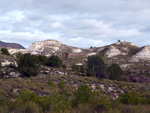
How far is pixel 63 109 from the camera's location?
494 cm

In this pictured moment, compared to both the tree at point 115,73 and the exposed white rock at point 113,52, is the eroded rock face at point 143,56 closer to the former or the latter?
the exposed white rock at point 113,52

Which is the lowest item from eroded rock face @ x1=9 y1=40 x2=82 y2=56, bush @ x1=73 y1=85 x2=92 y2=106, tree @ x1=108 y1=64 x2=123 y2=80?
tree @ x1=108 y1=64 x2=123 y2=80

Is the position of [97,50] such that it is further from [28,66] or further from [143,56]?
[28,66]

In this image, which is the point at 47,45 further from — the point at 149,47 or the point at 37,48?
the point at 149,47

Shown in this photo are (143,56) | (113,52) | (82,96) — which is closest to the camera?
(82,96)

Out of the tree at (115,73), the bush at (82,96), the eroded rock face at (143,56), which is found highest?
the eroded rock face at (143,56)

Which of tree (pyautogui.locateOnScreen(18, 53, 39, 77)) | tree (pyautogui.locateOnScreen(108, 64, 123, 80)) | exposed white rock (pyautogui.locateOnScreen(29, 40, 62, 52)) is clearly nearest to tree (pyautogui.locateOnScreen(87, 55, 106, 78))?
tree (pyautogui.locateOnScreen(108, 64, 123, 80))

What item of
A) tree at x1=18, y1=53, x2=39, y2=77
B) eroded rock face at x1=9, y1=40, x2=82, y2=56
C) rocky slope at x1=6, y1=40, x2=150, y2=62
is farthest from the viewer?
eroded rock face at x1=9, y1=40, x2=82, y2=56

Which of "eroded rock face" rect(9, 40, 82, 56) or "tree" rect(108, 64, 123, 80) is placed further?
"eroded rock face" rect(9, 40, 82, 56)

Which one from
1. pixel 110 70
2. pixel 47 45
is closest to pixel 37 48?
pixel 47 45

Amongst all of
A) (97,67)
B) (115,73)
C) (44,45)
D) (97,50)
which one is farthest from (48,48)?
(115,73)

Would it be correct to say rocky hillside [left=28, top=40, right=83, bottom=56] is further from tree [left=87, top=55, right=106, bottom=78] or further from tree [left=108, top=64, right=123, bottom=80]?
tree [left=108, top=64, right=123, bottom=80]

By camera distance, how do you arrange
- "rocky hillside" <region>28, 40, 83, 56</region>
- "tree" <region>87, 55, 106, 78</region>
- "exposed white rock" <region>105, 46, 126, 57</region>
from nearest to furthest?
"tree" <region>87, 55, 106, 78</region>
"exposed white rock" <region>105, 46, 126, 57</region>
"rocky hillside" <region>28, 40, 83, 56</region>

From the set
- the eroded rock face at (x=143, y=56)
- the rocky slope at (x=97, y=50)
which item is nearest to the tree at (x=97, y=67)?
the eroded rock face at (x=143, y=56)
